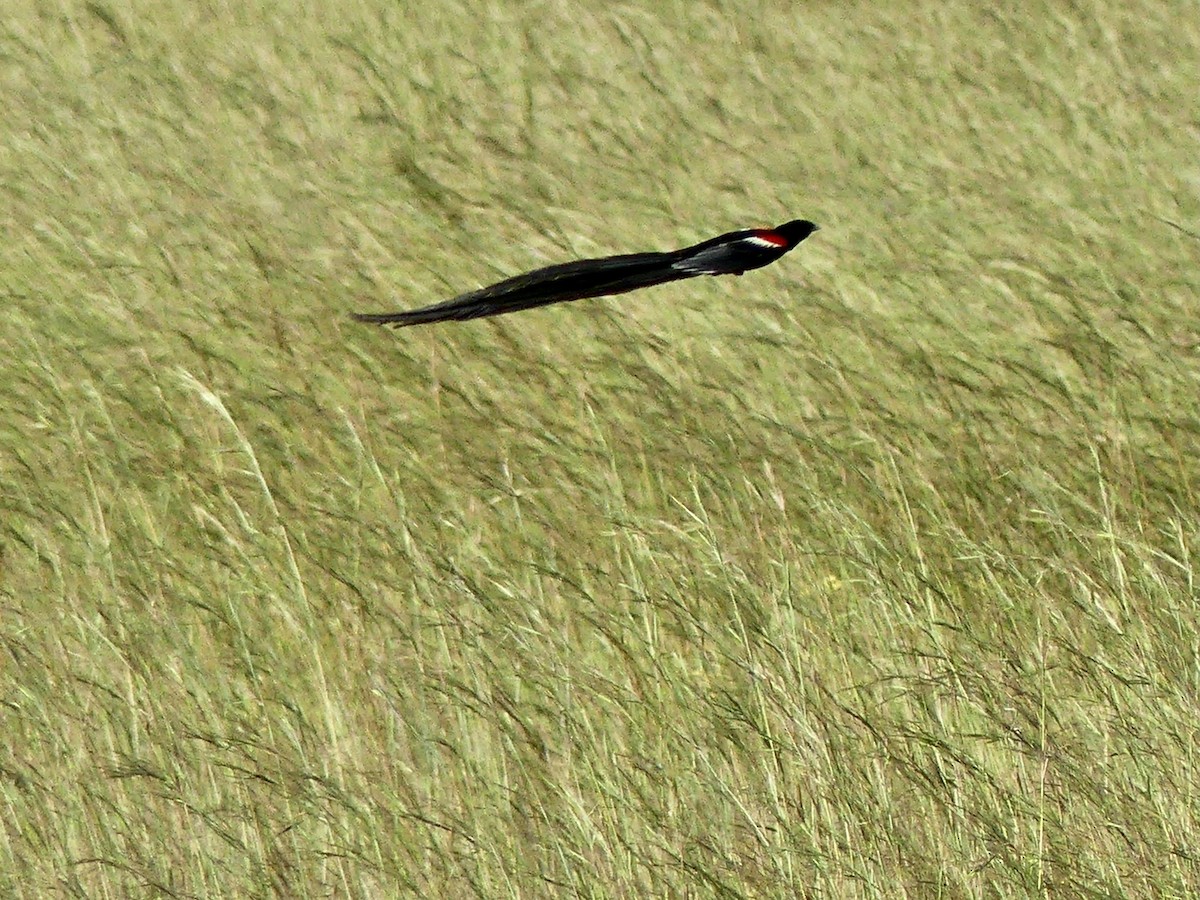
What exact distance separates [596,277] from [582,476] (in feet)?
3.52

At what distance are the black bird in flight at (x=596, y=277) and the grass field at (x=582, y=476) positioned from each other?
40 centimetres

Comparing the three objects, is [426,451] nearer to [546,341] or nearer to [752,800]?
[546,341]

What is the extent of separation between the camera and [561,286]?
2.12m

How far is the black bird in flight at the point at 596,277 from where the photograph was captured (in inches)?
82.6

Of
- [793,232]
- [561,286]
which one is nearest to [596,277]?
[561,286]

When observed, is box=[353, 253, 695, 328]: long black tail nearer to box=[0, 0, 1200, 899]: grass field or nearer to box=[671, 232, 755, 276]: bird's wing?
box=[671, 232, 755, 276]: bird's wing

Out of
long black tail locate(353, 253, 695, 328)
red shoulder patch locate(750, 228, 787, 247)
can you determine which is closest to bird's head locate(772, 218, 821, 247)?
red shoulder patch locate(750, 228, 787, 247)

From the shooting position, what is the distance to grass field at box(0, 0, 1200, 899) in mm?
2225

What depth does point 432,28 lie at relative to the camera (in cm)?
585

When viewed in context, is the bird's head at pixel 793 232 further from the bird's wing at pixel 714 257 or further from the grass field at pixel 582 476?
the grass field at pixel 582 476

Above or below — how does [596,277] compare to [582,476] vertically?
above

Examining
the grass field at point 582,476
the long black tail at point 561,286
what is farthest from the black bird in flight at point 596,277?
the grass field at point 582,476

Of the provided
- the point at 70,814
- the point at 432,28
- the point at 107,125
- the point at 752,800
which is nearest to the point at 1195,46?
the point at 432,28

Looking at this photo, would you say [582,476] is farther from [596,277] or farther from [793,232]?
[596,277]
